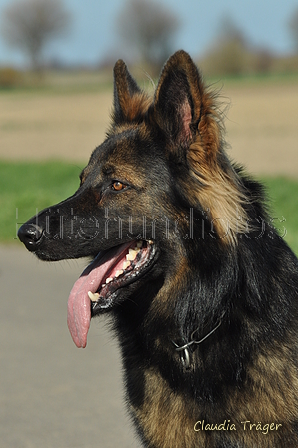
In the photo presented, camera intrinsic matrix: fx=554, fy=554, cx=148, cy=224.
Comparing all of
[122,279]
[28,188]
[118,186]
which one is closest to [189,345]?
[122,279]

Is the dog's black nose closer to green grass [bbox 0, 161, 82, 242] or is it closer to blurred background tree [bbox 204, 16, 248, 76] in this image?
green grass [bbox 0, 161, 82, 242]

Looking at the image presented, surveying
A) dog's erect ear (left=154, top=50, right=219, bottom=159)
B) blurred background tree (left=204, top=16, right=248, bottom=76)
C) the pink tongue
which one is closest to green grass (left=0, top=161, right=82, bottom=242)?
the pink tongue

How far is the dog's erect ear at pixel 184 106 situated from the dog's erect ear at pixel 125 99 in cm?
50

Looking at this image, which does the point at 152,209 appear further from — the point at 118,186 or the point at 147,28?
the point at 147,28

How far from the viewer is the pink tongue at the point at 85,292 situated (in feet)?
10.1

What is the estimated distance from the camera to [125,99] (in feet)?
12.0

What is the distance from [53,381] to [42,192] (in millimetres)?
7681

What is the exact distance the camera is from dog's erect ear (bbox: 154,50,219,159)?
112 inches

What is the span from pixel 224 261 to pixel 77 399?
2083 millimetres

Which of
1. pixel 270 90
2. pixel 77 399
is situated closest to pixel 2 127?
pixel 270 90

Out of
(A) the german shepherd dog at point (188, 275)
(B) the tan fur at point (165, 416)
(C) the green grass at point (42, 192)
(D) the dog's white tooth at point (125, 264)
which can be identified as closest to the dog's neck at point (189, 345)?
(A) the german shepherd dog at point (188, 275)

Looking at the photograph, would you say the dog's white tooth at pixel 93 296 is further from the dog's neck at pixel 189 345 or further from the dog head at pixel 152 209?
the dog's neck at pixel 189 345

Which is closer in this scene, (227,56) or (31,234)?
(31,234)

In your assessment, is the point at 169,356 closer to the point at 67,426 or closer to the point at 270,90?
the point at 67,426
